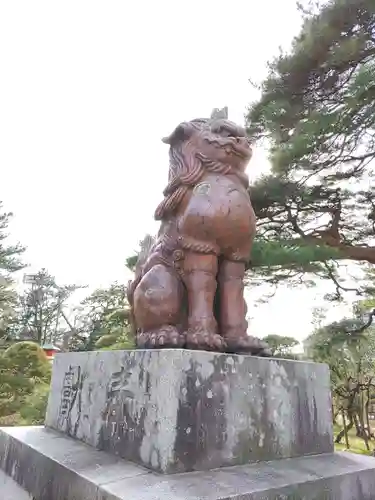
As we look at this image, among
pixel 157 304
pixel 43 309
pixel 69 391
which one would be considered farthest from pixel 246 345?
pixel 43 309

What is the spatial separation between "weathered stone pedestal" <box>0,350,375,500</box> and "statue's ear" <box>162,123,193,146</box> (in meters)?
1.21

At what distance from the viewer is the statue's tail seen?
7.15 ft

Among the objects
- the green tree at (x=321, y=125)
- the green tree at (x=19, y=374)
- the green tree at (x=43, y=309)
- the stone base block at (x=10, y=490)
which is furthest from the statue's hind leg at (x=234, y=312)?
the green tree at (x=43, y=309)

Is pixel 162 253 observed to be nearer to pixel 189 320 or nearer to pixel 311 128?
pixel 189 320

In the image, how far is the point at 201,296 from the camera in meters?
1.83

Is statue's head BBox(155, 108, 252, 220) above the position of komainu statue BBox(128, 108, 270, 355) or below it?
above

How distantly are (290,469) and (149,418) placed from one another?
0.56 meters

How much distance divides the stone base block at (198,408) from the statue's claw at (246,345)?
15 centimetres

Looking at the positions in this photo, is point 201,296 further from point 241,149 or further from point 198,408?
point 241,149

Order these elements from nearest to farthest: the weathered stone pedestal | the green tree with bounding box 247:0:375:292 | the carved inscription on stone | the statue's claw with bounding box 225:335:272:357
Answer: the weathered stone pedestal → the statue's claw with bounding box 225:335:272:357 → the carved inscription on stone → the green tree with bounding box 247:0:375:292

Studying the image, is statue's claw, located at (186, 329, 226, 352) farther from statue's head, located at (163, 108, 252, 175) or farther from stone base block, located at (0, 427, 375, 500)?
statue's head, located at (163, 108, 252, 175)

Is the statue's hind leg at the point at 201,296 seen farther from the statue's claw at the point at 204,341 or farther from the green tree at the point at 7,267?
the green tree at the point at 7,267

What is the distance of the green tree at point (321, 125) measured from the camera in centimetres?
449

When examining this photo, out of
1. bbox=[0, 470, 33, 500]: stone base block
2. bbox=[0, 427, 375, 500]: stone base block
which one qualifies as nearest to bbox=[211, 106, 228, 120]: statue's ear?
bbox=[0, 427, 375, 500]: stone base block
